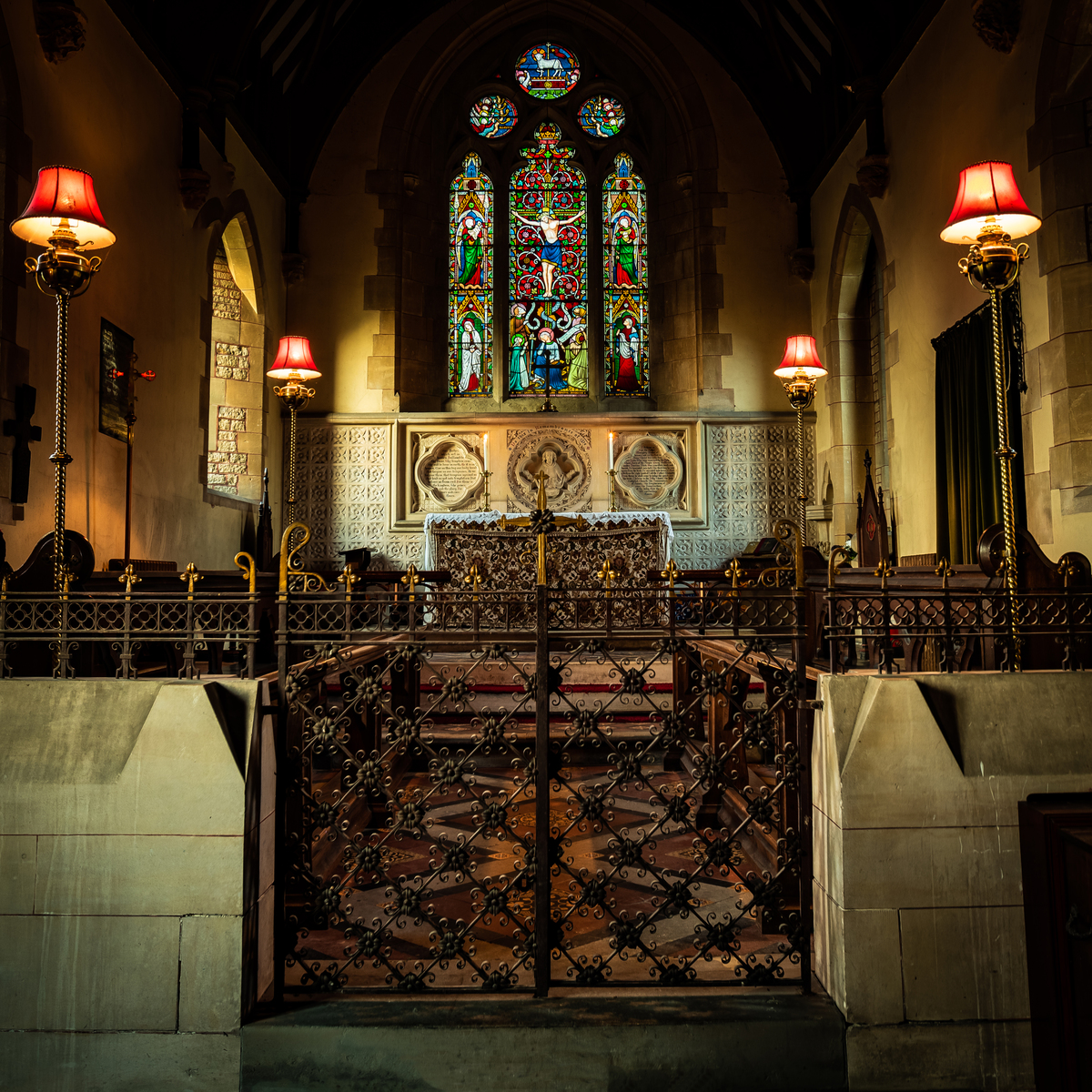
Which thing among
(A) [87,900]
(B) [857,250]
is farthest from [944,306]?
(A) [87,900]

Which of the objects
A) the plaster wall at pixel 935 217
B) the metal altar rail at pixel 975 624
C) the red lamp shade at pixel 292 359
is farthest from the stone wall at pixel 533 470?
the metal altar rail at pixel 975 624

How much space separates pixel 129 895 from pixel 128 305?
471cm

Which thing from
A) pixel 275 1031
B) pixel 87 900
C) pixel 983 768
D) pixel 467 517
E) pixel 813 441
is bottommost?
pixel 275 1031

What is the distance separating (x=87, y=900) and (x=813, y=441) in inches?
323

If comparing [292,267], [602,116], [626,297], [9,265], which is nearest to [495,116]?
[602,116]

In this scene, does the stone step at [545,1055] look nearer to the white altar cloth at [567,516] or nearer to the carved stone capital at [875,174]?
the white altar cloth at [567,516]

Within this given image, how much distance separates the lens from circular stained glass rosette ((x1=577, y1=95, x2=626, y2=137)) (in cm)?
1019

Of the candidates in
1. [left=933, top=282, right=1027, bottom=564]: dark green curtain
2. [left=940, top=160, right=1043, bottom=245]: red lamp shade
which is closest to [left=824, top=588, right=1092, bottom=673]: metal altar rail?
[left=940, top=160, right=1043, bottom=245]: red lamp shade

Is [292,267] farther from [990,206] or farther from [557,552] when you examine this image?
[990,206]

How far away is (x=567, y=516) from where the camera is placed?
8.98 m

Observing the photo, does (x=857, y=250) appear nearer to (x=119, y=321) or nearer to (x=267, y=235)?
(x=267, y=235)

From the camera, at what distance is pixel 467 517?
874cm

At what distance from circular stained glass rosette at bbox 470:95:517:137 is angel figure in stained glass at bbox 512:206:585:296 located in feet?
3.48

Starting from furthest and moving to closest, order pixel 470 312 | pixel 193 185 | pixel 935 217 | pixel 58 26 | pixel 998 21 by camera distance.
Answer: pixel 470 312
pixel 193 185
pixel 935 217
pixel 998 21
pixel 58 26
